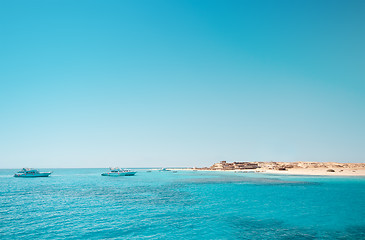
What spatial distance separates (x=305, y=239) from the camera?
73.3 ft

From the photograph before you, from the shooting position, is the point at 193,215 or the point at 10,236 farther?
the point at 193,215

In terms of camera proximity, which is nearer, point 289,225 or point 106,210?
point 289,225

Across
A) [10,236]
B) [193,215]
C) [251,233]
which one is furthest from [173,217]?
[10,236]

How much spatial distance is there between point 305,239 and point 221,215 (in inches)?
470

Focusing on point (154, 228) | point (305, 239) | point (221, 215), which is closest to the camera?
point (305, 239)

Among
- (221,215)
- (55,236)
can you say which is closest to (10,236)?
(55,236)

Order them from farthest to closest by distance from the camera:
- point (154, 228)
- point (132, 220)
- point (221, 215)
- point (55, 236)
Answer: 1. point (221, 215)
2. point (132, 220)
3. point (154, 228)
4. point (55, 236)

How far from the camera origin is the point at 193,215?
3219cm

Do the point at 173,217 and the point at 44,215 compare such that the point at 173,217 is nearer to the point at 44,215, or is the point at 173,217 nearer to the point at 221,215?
the point at 221,215

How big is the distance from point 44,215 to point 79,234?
13.1m

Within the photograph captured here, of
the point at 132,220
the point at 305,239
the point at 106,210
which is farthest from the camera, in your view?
the point at 106,210

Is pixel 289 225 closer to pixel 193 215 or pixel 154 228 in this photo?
pixel 193 215

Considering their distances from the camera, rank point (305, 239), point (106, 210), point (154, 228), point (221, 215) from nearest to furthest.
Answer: point (305, 239), point (154, 228), point (221, 215), point (106, 210)

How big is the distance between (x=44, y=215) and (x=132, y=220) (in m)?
14.6
